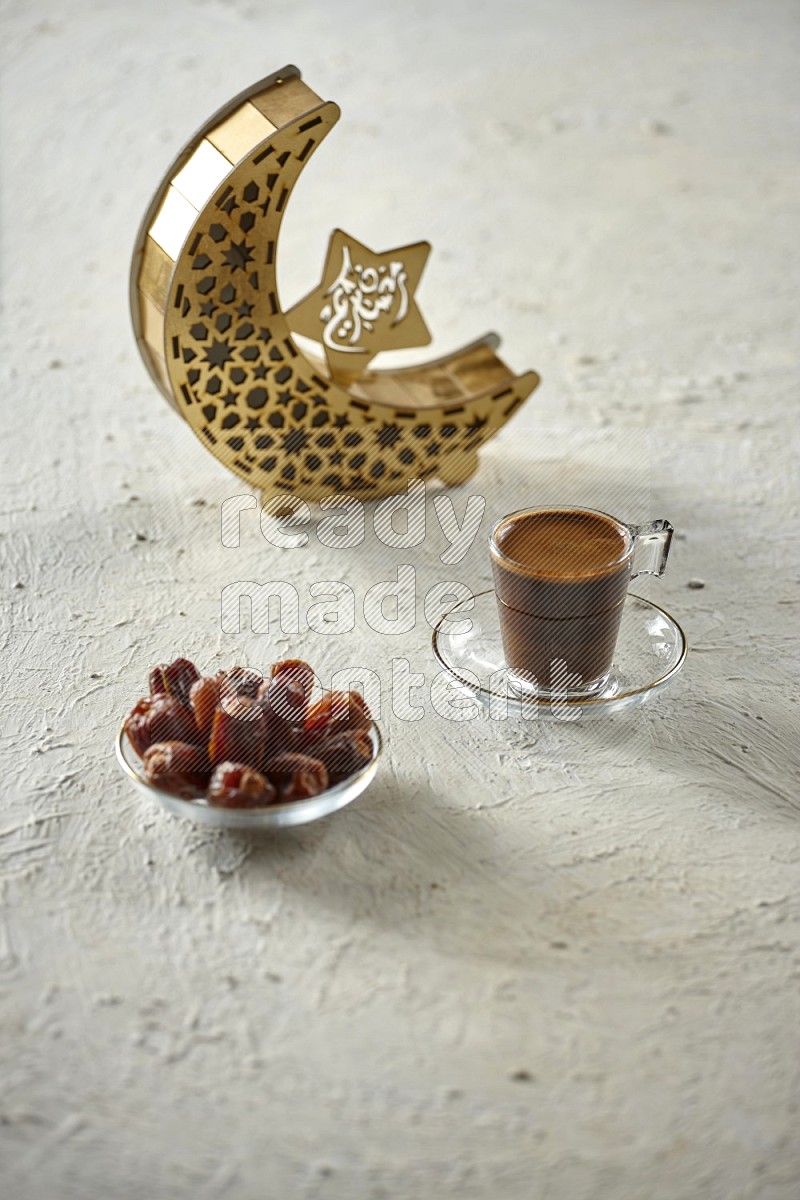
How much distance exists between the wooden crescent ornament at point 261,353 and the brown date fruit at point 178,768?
0.48m

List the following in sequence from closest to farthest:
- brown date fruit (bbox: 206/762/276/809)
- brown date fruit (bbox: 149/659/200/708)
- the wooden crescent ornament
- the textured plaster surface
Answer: the textured plaster surface
brown date fruit (bbox: 206/762/276/809)
brown date fruit (bbox: 149/659/200/708)
the wooden crescent ornament

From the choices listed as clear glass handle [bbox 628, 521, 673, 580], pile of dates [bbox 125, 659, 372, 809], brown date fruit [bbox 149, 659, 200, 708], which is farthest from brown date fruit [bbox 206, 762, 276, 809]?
clear glass handle [bbox 628, 521, 673, 580]

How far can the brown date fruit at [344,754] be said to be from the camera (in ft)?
3.08

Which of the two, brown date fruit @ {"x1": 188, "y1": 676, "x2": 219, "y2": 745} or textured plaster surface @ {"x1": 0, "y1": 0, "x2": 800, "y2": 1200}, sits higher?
brown date fruit @ {"x1": 188, "y1": 676, "x2": 219, "y2": 745}

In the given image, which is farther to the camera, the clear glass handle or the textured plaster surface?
the clear glass handle

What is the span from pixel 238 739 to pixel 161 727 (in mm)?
66

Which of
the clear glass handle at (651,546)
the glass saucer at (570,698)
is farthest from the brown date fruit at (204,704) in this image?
the clear glass handle at (651,546)

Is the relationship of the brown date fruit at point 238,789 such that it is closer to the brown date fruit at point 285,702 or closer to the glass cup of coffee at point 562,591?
the brown date fruit at point 285,702

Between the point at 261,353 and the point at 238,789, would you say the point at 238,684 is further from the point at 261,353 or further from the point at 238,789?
the point at 261,353

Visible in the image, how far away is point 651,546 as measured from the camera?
1116mm

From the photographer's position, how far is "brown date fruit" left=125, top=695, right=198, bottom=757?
943 mm

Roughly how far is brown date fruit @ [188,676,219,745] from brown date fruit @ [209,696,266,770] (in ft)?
0.07

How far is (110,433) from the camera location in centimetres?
161

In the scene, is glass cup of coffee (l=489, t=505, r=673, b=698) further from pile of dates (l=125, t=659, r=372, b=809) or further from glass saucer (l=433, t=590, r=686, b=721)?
pile of dates (l=125, t=659, r=372, b=809)
